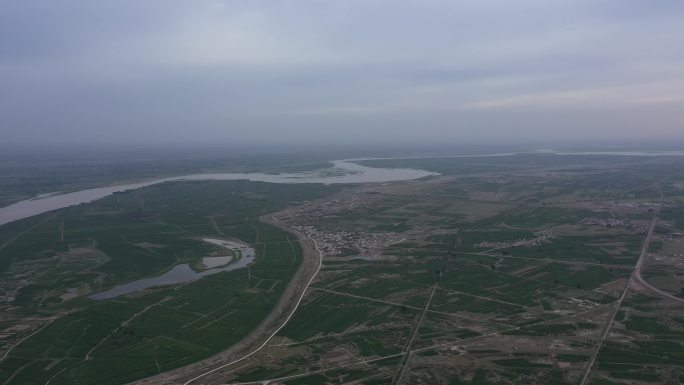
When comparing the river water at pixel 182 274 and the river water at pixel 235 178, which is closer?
the river water at pixel 182 274

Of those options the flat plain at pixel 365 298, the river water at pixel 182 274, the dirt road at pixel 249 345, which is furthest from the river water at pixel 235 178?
the dirt road at pixel 249 345

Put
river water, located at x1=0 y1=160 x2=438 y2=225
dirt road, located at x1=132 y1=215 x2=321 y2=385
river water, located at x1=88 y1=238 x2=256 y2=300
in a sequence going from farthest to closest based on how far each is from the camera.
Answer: river water, located at x1=0 y1=160 x2=438 y2=225, river water, located at x1=88 y1=238 x2=256 y2=300, dirt road, located at x1=132 y1=215 x2=321 y2=385

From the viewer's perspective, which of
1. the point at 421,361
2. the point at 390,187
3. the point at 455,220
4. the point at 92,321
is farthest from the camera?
the point at 390,187

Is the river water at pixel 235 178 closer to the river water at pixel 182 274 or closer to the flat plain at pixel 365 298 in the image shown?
the flat plain at pixel 365 298

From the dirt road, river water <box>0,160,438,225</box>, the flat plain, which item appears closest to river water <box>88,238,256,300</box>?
the flat plain

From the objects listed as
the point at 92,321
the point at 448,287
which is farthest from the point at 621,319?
the point at 92,321

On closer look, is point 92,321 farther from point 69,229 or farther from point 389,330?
point 69,229

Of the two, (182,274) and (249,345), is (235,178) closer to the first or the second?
(182,274)

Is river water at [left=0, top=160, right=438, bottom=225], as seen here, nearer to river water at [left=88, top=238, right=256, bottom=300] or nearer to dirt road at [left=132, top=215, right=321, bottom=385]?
river water at [left=88, top=238, right=256, bottom=300]

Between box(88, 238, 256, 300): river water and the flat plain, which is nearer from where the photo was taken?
the flat plain
